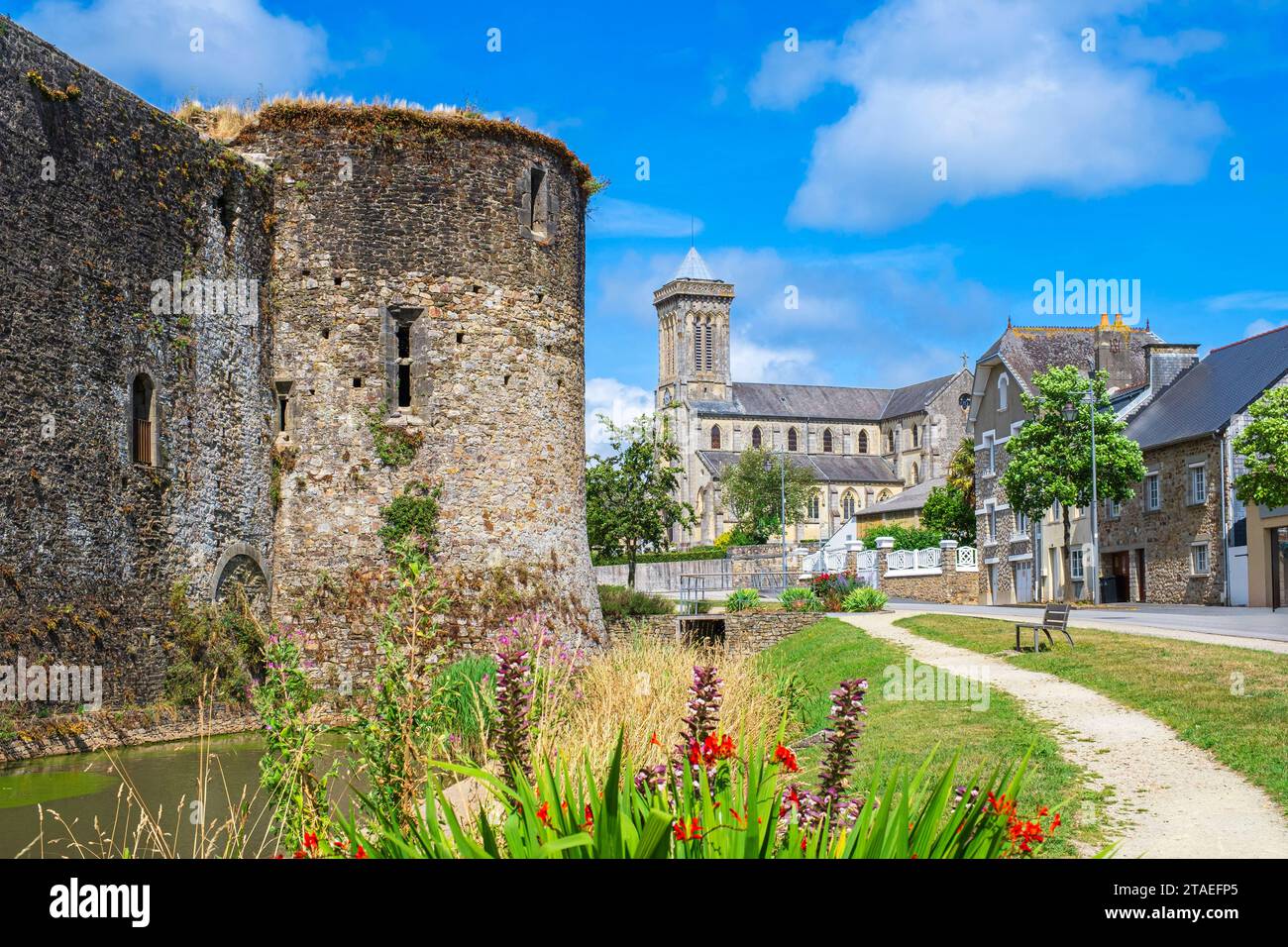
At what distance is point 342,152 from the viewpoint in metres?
19.1

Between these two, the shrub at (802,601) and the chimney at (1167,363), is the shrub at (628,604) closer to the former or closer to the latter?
the shrub at (802,601)

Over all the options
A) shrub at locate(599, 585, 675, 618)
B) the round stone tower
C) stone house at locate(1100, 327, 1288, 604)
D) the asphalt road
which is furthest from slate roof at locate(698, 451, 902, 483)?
the round stone tower

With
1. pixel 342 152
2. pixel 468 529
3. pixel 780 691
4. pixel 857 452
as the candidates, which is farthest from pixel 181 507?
pixel 857 452

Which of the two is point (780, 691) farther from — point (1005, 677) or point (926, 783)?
point (926, 783)

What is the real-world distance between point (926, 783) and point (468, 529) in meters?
11.1

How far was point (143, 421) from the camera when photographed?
1603cm

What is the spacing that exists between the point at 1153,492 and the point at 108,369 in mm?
32997

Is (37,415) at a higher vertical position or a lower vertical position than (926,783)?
higher

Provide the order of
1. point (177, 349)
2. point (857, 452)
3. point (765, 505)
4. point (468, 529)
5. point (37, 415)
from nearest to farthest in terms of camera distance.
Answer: point (37, 415)
point (177, 349)
point (468, 529)
point (765, 505)
point (857, 452)

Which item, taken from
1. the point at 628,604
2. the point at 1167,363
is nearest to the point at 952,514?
the point at 1167,363

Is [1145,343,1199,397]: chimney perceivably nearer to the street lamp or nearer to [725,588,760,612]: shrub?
the street lamp

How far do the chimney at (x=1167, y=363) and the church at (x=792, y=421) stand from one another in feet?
195

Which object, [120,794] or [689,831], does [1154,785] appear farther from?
[120,794]

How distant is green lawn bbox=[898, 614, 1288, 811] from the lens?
10.2 meters
